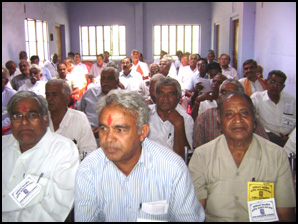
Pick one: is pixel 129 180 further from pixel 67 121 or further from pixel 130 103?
pixel 67 121

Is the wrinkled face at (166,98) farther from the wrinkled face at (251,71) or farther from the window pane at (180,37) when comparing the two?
the window pane at (180,37)

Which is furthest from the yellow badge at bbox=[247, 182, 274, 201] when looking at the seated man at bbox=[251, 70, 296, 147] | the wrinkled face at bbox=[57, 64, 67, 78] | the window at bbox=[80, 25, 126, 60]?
the window at bbox=[80, 25, 126, 60]

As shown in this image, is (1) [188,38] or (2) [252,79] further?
(1) [188,38]

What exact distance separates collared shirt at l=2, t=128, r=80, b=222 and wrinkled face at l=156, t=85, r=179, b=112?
124 cm

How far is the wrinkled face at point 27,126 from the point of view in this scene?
2062 millimetres

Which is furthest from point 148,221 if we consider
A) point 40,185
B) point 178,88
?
point 178,88

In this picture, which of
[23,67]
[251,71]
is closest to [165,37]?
[23,67]

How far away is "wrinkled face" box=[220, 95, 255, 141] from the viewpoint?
A: 2.02 m

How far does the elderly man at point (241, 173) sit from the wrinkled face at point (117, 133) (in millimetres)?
593

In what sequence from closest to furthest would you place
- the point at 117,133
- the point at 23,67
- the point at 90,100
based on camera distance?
1. the point at 117,133
2. the point at 90,100
3. the point at 23,67

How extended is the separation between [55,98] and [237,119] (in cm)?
190

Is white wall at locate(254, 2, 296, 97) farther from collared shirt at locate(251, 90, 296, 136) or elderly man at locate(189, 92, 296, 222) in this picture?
elderly man at locate(189, 92, 296, 222)

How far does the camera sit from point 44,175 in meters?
1.98

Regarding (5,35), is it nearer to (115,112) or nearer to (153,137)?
(153,137)
